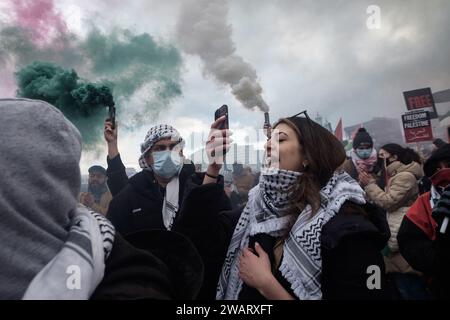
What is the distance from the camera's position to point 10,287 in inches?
30.7

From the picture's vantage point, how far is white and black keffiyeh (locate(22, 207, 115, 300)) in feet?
2.55

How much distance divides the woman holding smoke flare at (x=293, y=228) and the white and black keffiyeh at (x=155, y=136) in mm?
1271

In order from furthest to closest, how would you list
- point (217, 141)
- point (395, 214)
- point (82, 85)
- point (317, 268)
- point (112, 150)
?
1. point (82, 85)
2. point (395, 214)
3. point (112, 150)
4. point (217, 141)
5. point (317, 268)

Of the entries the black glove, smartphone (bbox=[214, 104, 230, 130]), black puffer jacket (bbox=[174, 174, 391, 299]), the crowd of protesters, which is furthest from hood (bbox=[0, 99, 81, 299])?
the black glove

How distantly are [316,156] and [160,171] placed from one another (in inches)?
62.7

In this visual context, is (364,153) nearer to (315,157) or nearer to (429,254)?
(429,254)

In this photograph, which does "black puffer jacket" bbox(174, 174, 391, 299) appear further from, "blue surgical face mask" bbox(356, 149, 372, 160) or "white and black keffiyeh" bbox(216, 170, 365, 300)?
"blue surgical face mask" bbox(356, 149, 372, 160)

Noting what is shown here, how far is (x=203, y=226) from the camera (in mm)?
1702

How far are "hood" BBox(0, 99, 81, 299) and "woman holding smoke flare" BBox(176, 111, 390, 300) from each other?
0.86m

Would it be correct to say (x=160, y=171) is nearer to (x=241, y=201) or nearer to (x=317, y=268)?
(x=317, y=268)

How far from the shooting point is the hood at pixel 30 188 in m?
0.78

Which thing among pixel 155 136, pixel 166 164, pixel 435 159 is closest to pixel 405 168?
pixel 435 159

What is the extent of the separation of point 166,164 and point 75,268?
2.11 meters
